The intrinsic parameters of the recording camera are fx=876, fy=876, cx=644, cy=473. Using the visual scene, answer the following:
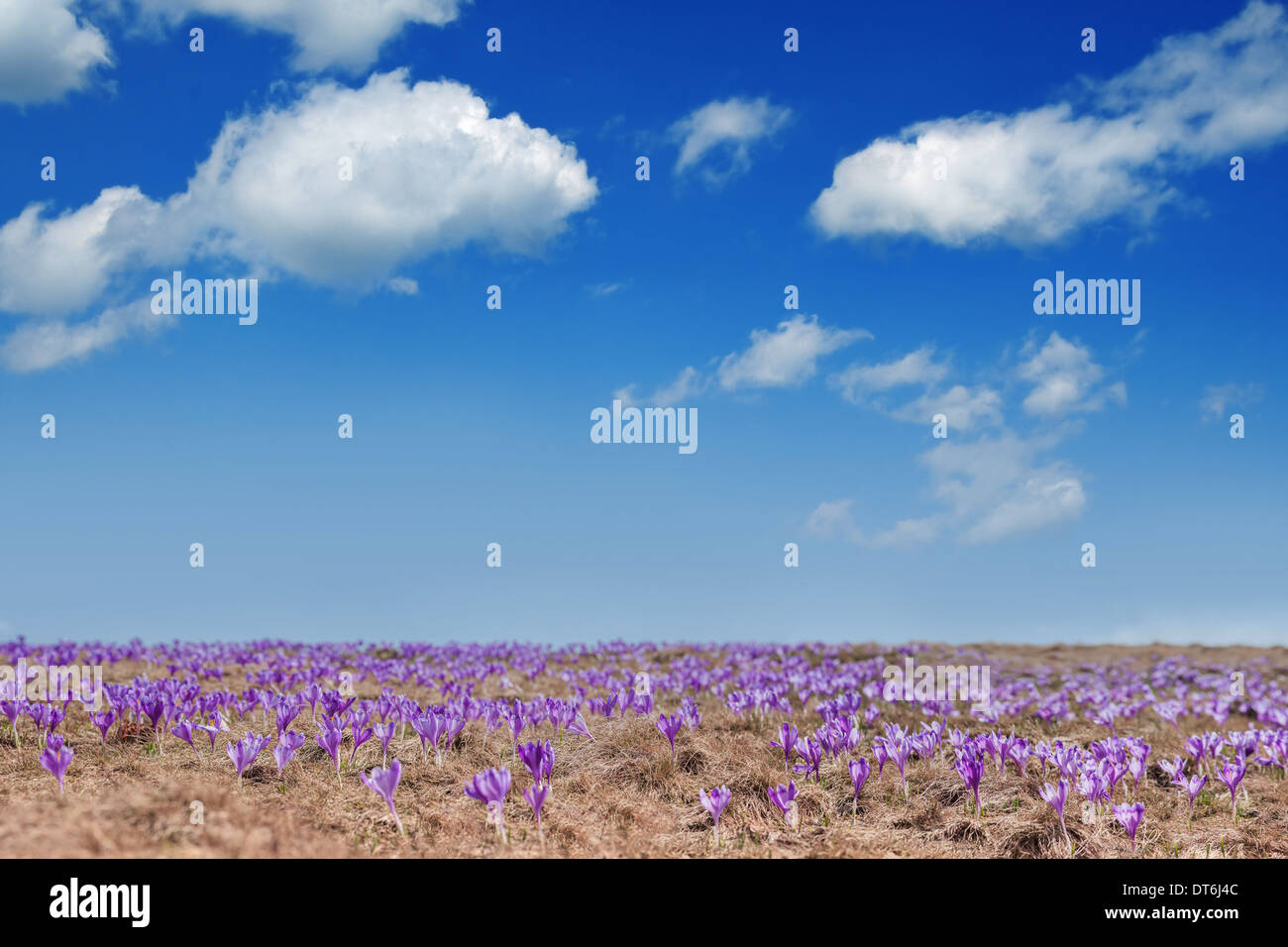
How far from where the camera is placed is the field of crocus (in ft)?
17.3

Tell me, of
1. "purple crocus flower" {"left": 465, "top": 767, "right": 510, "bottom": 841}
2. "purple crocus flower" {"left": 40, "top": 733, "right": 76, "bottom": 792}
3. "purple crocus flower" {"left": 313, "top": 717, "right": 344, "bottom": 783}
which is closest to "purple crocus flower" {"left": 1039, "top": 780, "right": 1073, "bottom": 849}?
"purple crocus flower" {"left": 465, "top": 767, "right": 510, "bottom": 841}

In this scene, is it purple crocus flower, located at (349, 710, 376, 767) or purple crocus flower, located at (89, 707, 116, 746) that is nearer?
purple crocus flower, located at (349, 710, 376, 767)

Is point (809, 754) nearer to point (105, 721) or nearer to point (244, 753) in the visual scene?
point (244, 753)

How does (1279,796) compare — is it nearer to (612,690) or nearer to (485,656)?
(612,690)

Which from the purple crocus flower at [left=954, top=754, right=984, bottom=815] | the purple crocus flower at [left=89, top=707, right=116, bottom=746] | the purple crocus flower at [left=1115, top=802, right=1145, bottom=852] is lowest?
the purple crocus flower at [left=1115, top=802, right=1145, bottom=852]

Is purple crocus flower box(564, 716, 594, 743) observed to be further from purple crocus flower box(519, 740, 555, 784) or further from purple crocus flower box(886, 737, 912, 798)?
purple crocus flower box(886, 737, 912, 798)

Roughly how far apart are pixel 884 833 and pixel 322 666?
11.0 metres

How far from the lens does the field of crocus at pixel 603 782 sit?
17.3 ft

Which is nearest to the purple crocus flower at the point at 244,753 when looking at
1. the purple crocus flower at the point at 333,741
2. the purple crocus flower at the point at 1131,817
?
the purple crocus flower at the point at 333,741

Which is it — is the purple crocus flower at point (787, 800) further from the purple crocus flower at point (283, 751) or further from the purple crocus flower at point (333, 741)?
the purple crocus flower at point (283, 751)

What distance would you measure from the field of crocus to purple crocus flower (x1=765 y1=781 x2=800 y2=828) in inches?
0.8

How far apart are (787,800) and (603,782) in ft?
5.85

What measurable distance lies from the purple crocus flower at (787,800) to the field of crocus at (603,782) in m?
0.02

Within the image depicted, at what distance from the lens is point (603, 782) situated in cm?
712
